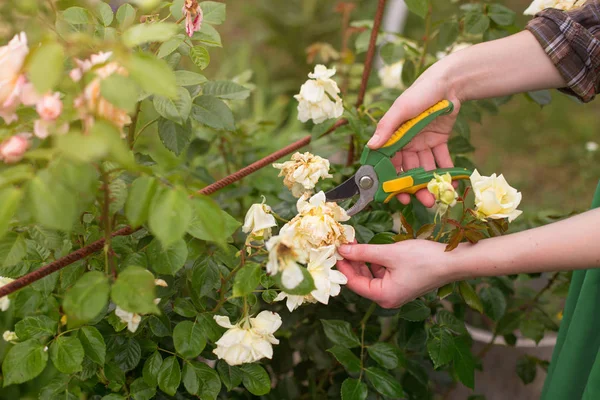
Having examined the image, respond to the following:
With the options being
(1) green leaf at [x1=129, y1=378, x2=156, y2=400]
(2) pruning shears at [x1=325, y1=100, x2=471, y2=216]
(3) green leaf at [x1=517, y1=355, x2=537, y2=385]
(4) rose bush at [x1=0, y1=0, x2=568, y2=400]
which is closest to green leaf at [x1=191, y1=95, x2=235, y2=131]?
(4) rose bush at [x1=0, y1=0, x2=568, y2=400]

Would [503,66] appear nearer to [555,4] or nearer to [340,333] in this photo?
[555,4]

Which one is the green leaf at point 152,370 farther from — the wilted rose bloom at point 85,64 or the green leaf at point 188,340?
the wilted rose bloom at point 85,64

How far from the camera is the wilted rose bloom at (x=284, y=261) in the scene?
73cm

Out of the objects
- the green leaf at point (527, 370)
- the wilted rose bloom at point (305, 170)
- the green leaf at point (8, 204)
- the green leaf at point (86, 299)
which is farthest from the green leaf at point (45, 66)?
the green leaf at point (527, 370)

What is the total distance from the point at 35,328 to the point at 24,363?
58 millimetres

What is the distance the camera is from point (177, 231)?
0.64 meters

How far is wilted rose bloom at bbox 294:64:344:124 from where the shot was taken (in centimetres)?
110

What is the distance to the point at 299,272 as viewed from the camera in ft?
2.46

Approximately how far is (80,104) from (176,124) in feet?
1.36

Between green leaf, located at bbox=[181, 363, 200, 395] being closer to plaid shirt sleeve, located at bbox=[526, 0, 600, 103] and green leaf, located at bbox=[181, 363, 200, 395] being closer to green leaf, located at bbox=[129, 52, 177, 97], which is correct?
green leaf, located at bbox=[129, 52, 177, 97]

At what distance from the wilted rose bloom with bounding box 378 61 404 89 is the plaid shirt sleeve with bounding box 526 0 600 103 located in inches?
20.9

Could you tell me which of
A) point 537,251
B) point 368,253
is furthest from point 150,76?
point 537,251

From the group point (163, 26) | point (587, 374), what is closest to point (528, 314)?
point (587, 374)

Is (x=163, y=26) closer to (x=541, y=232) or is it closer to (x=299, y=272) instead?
(x=299, y=272)
